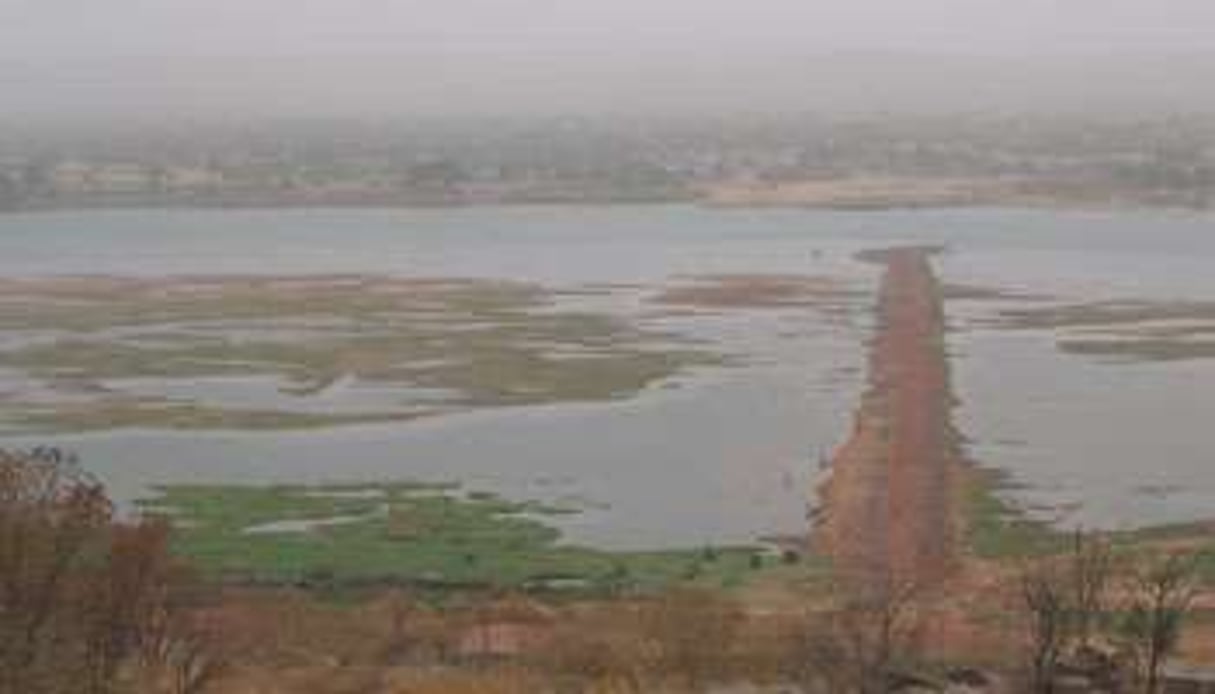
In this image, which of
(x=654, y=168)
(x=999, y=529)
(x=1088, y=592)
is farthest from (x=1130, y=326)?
(x=654, y=168)

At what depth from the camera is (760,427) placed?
40.1 m

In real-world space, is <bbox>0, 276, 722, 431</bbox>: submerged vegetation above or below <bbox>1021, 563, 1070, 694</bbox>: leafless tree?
above

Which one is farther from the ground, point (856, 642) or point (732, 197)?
point (732, 197)

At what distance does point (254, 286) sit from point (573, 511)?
33572mm

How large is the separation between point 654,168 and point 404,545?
89.0 meters

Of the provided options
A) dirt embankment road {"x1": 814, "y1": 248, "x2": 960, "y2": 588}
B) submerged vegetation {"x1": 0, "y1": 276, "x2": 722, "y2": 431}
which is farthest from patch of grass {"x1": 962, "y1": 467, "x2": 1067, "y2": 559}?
submerged vegetation {"x1": 0, "y1": 276, "x2": 722, "y2": 431}

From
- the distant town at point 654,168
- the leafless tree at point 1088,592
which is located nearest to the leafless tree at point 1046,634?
the leafless tree at point 1088,592

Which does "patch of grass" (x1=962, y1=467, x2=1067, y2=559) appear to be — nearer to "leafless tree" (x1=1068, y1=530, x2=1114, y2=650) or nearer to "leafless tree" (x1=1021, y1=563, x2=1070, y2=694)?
"leafless tree" (x1=1068, y1=530, x2=1114, y2=650)

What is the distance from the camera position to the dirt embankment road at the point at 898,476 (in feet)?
95.9

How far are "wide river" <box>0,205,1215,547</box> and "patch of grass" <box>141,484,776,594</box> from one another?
3.31 ft

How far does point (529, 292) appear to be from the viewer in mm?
62906

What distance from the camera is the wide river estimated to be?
33.9 metres

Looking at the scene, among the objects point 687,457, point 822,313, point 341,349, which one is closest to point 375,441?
point 687,457

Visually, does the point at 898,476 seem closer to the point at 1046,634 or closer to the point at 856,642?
the point at 856,642
